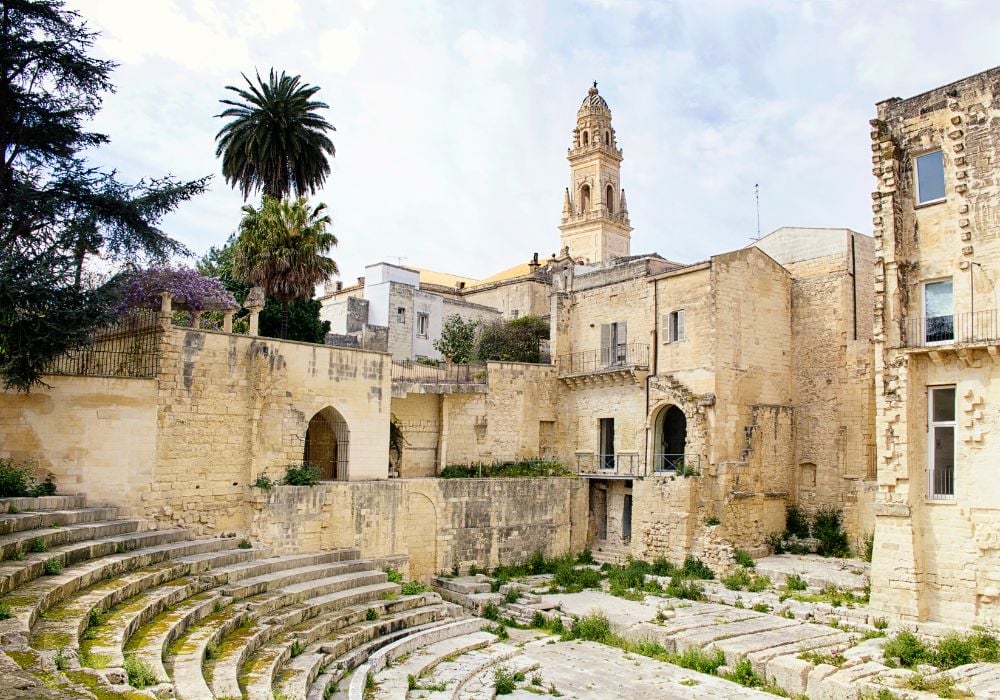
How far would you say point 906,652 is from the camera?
13547 mm

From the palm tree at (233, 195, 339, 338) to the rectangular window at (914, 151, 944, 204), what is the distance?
54.2ft

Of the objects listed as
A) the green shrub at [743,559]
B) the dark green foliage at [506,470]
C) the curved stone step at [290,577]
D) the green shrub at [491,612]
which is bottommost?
the green shrub at [491,612]

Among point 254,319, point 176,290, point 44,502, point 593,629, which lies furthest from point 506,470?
point 44,502

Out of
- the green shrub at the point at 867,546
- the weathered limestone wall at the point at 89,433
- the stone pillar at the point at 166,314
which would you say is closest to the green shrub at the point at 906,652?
the green shrub at the point at 867,546

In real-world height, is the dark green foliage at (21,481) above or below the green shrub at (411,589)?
above

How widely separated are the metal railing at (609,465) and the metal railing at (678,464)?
1.70 feet

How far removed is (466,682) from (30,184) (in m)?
11.7

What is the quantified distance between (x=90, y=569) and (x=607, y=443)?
17.6 m

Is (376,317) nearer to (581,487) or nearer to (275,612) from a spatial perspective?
(581,487)

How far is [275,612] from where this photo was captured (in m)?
13.9

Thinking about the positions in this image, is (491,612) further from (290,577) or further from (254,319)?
(254,319)

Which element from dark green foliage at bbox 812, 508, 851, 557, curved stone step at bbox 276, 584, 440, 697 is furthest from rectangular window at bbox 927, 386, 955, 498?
curved stone step at bbox 276, 584, 440, 697

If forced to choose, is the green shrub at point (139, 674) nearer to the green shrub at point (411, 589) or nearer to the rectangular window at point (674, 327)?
the green shrub at point (411, 589)

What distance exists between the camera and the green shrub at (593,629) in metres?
16.5
